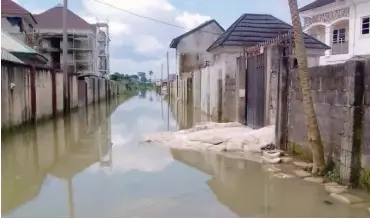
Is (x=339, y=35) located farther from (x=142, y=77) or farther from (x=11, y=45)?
(x=142, y=77)

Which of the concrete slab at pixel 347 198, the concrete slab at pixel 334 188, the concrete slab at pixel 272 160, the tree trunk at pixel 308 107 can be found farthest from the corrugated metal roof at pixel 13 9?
the concrete slab at pixel 347 198

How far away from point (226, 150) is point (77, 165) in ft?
11.2

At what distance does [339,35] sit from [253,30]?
526 inches

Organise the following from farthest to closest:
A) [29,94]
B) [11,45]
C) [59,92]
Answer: [59,92] → [11,45] → [29,94]

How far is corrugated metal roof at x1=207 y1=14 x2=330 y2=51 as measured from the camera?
1591cm

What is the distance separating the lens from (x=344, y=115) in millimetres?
5977

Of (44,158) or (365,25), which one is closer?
(44,158)

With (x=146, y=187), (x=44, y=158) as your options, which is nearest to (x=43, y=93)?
(x=44, y=158)

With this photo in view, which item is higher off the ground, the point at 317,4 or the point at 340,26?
the point at 317,4

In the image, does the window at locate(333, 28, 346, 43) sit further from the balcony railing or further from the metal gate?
the metal gate

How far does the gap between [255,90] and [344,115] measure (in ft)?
20.2

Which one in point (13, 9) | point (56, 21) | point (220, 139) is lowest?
point (220, 139)

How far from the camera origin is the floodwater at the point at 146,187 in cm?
491

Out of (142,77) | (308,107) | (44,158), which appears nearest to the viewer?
(308,107)
